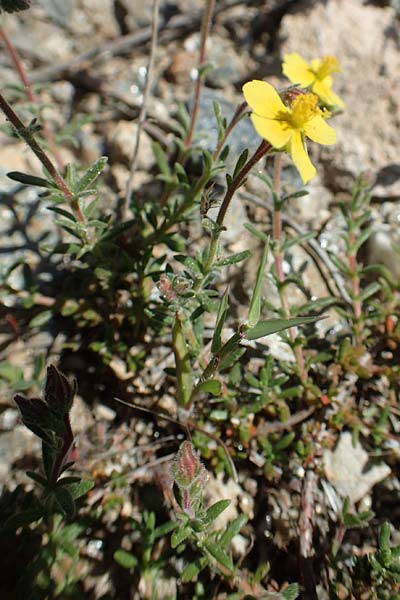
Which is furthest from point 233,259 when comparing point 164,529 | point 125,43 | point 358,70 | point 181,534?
point 125,43

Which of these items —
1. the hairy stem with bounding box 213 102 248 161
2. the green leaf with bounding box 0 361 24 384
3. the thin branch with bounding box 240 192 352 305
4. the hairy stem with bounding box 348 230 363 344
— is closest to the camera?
the hairy stem with bounding box 213 102 248 161

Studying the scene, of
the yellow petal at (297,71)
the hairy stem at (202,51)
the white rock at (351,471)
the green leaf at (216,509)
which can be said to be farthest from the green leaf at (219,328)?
the yellow petal at (297,71)

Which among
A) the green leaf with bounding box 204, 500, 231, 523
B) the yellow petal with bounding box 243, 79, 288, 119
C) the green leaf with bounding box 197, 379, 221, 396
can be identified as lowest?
the green leaf with bounding box 204, 500, 231, 523

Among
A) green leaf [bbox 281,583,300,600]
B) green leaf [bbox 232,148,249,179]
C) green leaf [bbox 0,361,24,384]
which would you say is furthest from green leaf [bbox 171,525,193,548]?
green leaf [bbox 232,148,249,179]

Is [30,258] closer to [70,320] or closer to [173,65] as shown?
[70,320]

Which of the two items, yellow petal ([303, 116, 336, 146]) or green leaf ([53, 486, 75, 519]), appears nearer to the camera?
green leaf ([53, 486, 75, 519])

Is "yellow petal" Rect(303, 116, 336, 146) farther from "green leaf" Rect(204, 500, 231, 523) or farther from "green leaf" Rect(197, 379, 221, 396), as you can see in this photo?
"green leaf" Rect(204, 500, 231, 523)

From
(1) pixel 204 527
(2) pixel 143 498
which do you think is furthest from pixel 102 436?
(1) pixel 204 527

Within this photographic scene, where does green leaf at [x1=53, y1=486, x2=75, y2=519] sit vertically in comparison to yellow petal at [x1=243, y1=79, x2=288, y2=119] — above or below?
below
